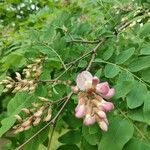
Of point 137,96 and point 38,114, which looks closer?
point 38,114

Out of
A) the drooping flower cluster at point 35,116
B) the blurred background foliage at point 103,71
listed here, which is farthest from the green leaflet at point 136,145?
the drooping flower cluster at point 35,116

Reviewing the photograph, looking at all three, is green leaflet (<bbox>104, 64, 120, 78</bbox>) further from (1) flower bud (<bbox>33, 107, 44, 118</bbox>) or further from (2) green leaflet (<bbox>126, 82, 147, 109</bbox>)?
(1) flower bud (<bbox>33, 107, 44, 118</bbox>)

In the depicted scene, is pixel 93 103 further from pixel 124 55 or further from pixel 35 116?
pixel 124 55

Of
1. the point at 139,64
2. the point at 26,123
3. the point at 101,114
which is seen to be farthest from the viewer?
the point at 139,64

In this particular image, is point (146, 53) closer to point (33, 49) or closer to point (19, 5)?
point (33, 49)

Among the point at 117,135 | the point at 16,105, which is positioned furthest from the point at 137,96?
the point at 16,105

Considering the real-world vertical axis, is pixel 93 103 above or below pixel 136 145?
above

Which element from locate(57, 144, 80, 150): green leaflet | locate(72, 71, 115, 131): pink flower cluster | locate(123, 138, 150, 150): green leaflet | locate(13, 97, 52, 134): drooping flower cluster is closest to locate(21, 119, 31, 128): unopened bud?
locate(13, 97, 52, 134): drooping flower cluster

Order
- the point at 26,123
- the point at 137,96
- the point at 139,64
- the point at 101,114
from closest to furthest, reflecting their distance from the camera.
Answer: the point at 101,114, the point at 26,123, the point at 137,96, the point at 139,64
